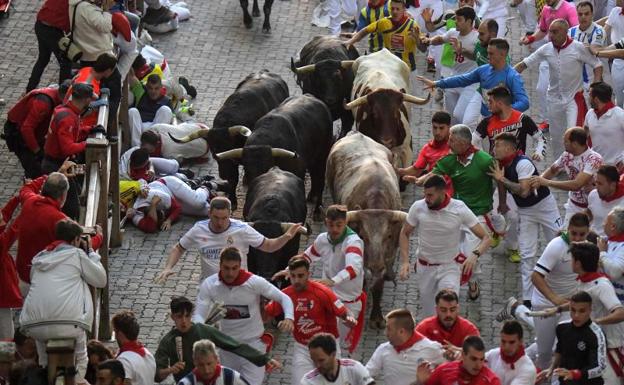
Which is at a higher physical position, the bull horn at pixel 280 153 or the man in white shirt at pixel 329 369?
the man in white shirt at pixel 329 369

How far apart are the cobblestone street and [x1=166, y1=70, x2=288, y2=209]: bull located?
710mm

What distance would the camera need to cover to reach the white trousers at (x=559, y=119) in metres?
22.4

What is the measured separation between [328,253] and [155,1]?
11272mm

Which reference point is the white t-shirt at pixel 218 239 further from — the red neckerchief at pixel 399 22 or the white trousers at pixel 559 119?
the red neckerchief at pixel 399 22

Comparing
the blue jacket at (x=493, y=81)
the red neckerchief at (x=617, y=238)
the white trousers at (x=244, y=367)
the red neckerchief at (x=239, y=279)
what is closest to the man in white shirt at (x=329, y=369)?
the white trousers at (x=244, y=367)

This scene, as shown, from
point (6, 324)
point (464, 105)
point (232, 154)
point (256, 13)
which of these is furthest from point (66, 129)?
point (256, 13)

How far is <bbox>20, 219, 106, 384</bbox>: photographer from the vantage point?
1514 cm

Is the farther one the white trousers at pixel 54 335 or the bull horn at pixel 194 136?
the bull horn at pixel 194 136

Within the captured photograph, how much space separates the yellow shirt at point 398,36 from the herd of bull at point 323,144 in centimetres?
60

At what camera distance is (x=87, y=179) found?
724 inches

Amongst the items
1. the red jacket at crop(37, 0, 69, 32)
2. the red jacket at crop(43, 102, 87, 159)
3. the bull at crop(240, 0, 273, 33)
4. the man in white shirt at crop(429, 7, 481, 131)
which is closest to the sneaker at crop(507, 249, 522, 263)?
the man in white shirt at crop(429, 7, 481, 131)

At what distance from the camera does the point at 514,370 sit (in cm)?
1490

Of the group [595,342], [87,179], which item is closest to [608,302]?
[595,342]

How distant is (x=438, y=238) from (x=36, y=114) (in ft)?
16.1
